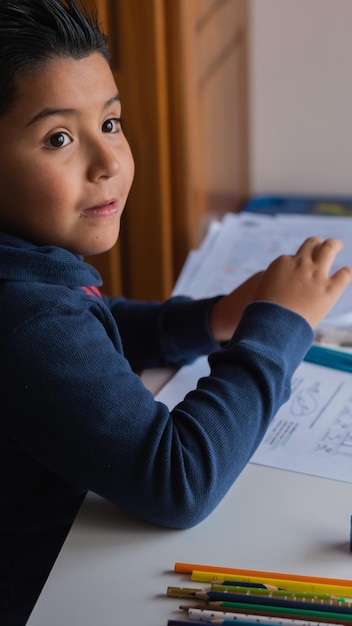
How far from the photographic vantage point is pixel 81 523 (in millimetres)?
752

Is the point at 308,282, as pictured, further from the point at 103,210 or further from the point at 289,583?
the point at 289,583

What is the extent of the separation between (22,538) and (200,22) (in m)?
1.11

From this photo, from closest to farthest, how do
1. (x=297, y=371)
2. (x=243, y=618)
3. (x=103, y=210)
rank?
(x=243, y=618)
(x=103, y=210)
(x=297, y=371)

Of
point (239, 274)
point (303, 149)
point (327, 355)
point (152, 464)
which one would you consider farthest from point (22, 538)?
point (303, 149)

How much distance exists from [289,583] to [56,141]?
426 millimetres

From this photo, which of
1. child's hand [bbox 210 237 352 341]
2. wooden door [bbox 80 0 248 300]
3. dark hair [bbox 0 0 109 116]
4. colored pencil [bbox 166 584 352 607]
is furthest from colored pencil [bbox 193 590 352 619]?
wooden door [bbox 80 0 248 300]

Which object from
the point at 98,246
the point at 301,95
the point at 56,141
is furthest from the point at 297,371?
the point at 301,95

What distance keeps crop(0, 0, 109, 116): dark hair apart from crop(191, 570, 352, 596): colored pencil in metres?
0.43

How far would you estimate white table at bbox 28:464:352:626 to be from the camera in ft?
2.13

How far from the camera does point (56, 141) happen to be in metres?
0.79

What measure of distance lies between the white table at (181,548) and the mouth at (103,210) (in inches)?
10.4

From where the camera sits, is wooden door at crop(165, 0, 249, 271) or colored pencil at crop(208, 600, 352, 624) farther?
wooden door at crop(165, 0, 249, 271)

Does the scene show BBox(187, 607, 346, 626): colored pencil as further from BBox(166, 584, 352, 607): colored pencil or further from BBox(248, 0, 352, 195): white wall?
BBox(248, 0, 352, 195): white wall

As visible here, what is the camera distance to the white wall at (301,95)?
187cm
